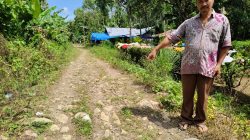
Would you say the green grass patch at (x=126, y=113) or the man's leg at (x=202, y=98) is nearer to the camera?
the man's leg at (x=202, y=98)

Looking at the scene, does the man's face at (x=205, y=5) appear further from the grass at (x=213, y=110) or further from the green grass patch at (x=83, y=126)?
the green grass patch at (x=83, y=126)

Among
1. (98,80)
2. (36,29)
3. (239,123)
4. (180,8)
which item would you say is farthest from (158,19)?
(239,123)

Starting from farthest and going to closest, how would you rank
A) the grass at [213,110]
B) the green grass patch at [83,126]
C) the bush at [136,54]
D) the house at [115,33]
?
1. the house at [115,33]
2. the bush at [136,54]
3. the grass at [213,110]
4. the green grass patch at [83,126]

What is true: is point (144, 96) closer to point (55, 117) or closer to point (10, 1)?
point (55, 117)

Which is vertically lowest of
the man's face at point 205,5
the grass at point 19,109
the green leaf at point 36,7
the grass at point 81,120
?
the grass at point 81,120

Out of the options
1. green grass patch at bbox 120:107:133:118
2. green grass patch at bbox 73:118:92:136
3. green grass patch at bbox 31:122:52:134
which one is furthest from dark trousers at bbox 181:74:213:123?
green grass patch at bbox 31:122:52:134

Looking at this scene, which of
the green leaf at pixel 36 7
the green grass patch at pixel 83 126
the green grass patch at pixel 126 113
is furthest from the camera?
the green leaf at pixel 36 7

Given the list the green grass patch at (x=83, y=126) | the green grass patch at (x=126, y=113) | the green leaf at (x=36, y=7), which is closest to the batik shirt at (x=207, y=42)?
the green grass patch at (x=126, y=113)

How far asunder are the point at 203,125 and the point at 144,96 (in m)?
1.88

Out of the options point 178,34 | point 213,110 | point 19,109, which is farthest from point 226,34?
point 19,109

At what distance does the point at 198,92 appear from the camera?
4598mm

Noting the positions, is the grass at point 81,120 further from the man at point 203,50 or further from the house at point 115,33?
the house at point 115,33

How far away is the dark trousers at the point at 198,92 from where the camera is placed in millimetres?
4527

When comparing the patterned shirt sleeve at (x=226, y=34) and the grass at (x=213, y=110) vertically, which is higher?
the patterned shirt sleeve at (x=226, y=34)
